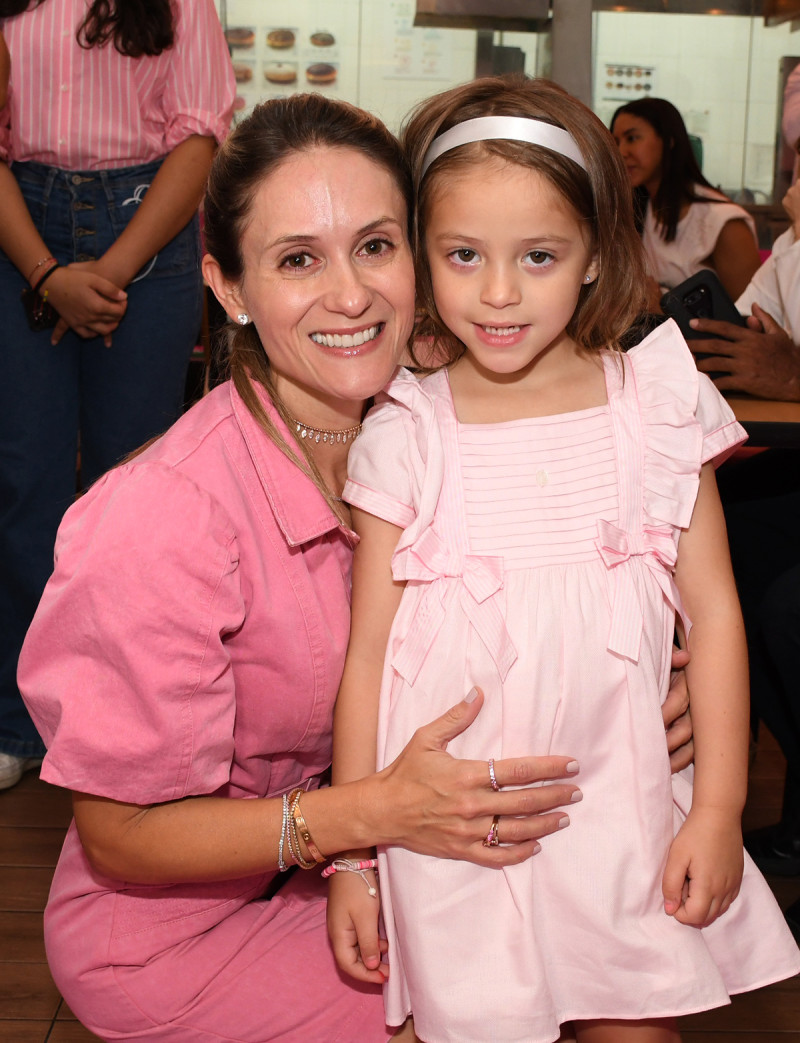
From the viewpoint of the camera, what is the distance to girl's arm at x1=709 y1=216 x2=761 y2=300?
4.53 m

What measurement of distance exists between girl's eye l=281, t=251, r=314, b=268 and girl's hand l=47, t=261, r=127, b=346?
3.67 ft

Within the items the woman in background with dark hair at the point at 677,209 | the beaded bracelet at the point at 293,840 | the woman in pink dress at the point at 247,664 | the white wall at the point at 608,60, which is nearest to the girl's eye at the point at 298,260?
the woman in pink dress at the point at 247,664

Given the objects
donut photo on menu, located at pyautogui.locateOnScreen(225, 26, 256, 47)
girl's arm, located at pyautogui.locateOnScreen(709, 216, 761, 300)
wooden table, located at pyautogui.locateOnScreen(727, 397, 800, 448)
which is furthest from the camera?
donut photo on menu, located at pyautogui.locateOnScreen(225, 26, 256, 47)

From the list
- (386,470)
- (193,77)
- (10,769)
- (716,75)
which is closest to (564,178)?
(386,470)

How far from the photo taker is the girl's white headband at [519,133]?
4.69 feet

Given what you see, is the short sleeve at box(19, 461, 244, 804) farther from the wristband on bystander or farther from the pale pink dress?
the wristband on bystander

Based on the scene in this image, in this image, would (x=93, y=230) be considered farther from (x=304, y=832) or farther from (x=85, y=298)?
(x=304, y=832)

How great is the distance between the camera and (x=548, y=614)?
1367 millimetres

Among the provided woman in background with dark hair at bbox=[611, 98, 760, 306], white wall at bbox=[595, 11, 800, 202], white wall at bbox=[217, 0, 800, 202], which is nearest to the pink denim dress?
woman in background with dark hair at bbox=[611, 98, 760, 306]

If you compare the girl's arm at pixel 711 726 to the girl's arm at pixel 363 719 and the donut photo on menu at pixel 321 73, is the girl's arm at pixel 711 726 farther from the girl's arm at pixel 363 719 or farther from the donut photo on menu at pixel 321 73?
the donut photo on menu at pixel 321 73

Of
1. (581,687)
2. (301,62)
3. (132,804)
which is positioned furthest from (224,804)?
(301,62)

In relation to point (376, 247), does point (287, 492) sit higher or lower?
lower

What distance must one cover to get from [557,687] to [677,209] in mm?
3767

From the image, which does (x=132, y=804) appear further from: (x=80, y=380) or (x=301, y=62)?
(x=301, y=62)
